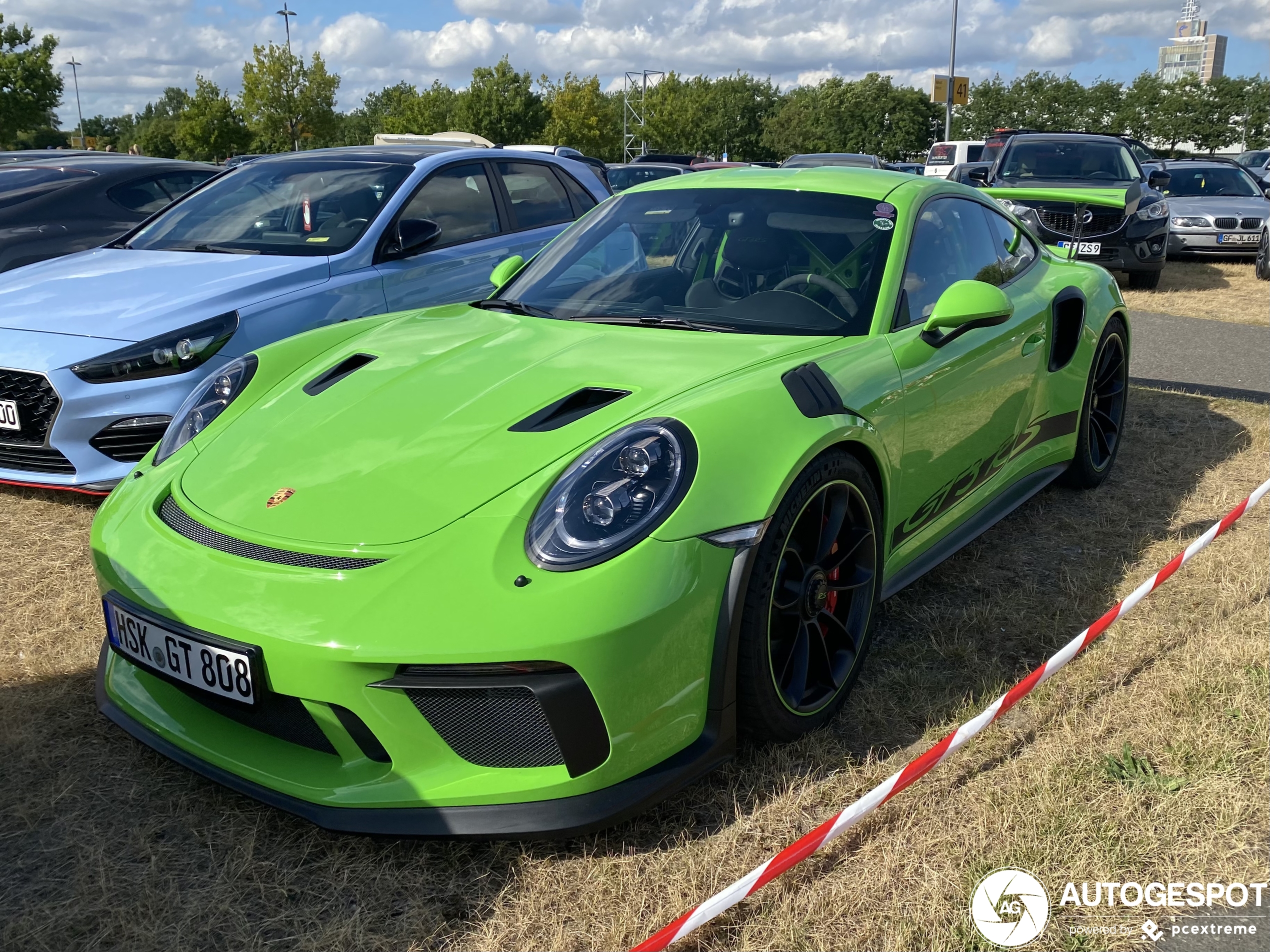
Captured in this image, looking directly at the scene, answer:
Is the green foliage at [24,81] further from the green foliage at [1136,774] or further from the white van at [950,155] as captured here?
the green foliage at [1136,774]

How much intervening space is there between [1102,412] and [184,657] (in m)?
4.00

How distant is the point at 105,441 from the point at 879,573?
10.0 feet

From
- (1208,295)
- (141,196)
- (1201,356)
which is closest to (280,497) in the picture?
(141,196)

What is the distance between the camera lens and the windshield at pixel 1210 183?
14.8 m

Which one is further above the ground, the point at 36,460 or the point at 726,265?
the point at 726,265

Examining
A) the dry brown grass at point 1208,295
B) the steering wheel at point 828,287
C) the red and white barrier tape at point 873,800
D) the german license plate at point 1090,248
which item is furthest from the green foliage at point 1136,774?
the german license plate at point 1090,248

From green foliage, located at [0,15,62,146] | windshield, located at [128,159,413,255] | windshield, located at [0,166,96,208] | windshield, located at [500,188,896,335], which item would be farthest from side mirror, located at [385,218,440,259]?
green foliage, located at [0,15,62,146]

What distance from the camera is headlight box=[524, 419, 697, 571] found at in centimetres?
217

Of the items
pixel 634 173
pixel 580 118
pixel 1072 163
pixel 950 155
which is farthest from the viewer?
pixel 580 118

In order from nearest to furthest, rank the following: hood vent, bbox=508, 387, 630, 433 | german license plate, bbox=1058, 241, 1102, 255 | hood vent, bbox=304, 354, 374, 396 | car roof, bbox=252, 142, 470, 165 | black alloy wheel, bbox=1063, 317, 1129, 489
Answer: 1. hood vent, bbox=508, 387, 630, 433
2. hood vent, bbox=304, 354, 374, 396
3. black alloy wheel, bbox=1063, 317, 1129, 489
4. car roof, bbox=252, 142, 470, 165
5. german license plate, bbox=1058, 241, 1102, 255

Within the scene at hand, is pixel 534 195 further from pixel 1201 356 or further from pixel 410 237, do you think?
pixel 1201 356

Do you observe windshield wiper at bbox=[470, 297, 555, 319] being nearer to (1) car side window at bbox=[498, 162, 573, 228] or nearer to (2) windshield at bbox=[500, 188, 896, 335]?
(2) windshield at bbox=[500, 188, 896, 335]

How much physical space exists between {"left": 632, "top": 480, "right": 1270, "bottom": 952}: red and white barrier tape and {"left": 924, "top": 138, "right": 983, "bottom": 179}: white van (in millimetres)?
23763

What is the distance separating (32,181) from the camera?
286 inches
